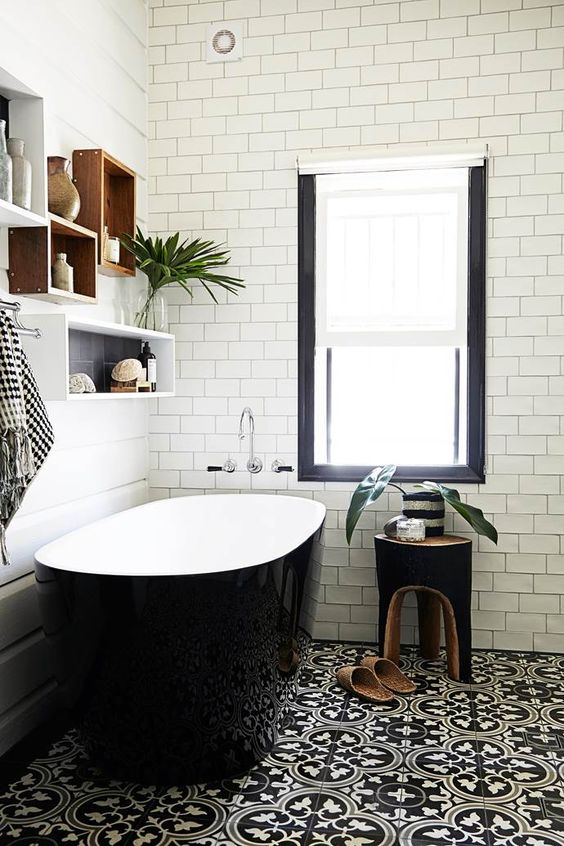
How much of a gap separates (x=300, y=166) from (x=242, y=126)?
390 mm

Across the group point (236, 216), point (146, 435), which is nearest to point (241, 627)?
point (146, 435)

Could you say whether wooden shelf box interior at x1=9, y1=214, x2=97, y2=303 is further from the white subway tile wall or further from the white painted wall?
the white subway tile wall

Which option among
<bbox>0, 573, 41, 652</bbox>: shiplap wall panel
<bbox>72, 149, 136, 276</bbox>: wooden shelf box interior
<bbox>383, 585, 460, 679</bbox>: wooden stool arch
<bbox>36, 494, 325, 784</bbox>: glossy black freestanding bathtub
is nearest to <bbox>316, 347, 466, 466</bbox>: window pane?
<bbox>383, 585, 460, 679</bbox>: wooden stool arch

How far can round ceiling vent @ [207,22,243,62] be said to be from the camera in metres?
4.09

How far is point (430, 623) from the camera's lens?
3.81 meters

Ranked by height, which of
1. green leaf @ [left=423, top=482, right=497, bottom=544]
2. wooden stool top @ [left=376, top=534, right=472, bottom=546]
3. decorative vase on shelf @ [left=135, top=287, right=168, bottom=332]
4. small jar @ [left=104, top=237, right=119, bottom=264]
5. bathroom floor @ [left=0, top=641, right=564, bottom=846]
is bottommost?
bathroom floor @ [left=0, top=641, right=564, bottom=846]

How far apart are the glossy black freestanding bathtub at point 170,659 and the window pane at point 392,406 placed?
60.8 inches

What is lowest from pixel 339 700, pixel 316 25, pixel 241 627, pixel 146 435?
pixel 339 700

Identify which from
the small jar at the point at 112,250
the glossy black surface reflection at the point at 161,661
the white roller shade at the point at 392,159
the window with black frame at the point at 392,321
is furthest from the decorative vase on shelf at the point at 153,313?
the glossy black surface reflection at the point at 161,661

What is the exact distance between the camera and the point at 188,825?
2355 mm

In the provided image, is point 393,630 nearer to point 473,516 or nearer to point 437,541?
point 437,541

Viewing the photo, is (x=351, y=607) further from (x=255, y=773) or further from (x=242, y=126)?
(x=242, y=126)

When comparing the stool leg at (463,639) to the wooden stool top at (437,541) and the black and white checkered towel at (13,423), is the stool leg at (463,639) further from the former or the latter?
the black and white checkered towel at (13,423)

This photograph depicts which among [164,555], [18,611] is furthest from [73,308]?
[18,611]
